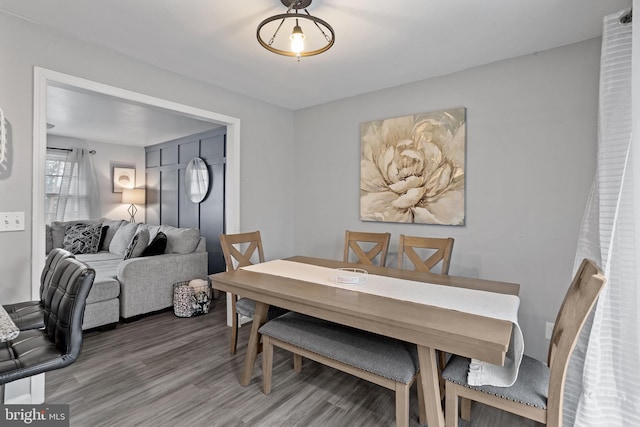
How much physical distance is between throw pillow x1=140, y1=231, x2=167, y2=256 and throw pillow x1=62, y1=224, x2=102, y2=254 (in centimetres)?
172

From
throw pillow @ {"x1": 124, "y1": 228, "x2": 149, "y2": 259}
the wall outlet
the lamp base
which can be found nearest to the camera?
the wall outlet

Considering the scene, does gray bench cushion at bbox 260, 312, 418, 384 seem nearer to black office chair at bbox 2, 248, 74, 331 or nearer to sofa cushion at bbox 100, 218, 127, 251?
black office chair at bbox 2, 248, 74, 331

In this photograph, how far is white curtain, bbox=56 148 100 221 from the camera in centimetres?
543

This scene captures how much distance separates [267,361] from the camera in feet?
6.62

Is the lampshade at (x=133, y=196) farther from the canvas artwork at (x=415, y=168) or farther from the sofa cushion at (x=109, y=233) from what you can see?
the canvas artwork at (x=415, y=168)

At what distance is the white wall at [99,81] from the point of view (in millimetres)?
1924

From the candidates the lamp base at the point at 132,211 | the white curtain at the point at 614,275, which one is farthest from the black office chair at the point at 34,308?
the lamp base at the point at 132,211

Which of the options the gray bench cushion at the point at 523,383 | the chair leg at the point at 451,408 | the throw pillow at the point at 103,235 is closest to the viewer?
the gray bench cushion at the point at 523,383

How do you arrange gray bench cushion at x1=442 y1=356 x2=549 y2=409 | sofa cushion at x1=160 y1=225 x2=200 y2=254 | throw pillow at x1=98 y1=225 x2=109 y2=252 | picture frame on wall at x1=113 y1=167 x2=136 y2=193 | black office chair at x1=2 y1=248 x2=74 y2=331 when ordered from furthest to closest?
1. picture frame on wall at x1=113 y1=167 x2=136 y2=193
2. throw pillow at x1=98 y1=225 x2=109 y2=252
3. sofa cushion at x1=160 y1=225 x2=200 y2=254
4. black office chair at x1=2 y1=248 x2=74 y2=331
5. gray bench cushion at x1=442 y1=356 x2=549 y2=409

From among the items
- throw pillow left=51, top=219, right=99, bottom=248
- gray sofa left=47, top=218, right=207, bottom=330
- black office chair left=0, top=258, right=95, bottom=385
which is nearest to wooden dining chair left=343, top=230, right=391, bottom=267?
black office chair left=0, top=258, right=95, bottom=385

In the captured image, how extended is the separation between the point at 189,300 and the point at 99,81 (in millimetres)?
2218

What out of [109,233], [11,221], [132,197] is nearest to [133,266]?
[11,221]

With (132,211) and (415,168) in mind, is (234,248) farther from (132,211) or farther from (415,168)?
(132,211)

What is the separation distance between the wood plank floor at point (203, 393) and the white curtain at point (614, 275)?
0.41m
